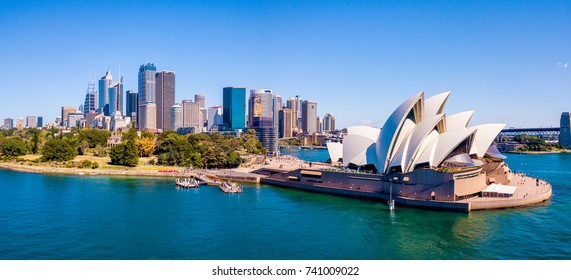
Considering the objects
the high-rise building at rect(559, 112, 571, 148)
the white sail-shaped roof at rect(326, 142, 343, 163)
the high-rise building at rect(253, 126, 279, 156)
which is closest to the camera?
the white sail-shaped roof at rect(326, 142, 343, 163)

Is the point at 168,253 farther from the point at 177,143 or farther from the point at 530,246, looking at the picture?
the point at 177,143

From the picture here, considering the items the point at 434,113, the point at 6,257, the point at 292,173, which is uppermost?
the point at 434,113

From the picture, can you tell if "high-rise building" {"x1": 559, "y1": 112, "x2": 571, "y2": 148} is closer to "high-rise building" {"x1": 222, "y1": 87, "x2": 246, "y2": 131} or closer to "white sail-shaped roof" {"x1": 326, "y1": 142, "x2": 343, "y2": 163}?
"high-rise building" {"x1": 222, "y1": 87, "x2": 246, "y2": 131}

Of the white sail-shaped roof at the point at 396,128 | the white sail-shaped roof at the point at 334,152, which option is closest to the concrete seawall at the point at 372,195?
the white sail-shaped roof at the point at 396,128

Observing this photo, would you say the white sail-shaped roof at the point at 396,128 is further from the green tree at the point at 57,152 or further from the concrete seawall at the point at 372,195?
the green tree at the point at 57,152

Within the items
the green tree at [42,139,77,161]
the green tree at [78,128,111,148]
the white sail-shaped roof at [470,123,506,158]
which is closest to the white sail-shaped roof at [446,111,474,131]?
the white sail-shaped roof at [470,123,506,158]

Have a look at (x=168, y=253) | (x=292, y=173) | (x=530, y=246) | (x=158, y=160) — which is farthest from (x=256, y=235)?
(x=158, y=160)

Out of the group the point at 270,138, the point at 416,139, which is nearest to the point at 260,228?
the point at 416,139
